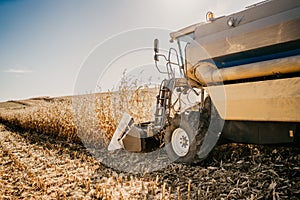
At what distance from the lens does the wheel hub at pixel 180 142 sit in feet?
12.9

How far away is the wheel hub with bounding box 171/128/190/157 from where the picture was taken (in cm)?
393

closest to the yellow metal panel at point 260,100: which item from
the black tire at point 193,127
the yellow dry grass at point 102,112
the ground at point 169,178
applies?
the black tire at point 193,127

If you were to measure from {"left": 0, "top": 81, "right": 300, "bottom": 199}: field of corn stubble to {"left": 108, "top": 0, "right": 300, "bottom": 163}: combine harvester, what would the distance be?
375 millimetres

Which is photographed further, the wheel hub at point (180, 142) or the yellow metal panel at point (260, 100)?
the wheel hub at point (180, 142)

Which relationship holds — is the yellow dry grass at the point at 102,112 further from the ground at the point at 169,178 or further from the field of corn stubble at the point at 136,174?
the ground at the point at 169,178

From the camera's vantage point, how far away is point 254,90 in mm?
3057

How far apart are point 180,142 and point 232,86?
1285mm

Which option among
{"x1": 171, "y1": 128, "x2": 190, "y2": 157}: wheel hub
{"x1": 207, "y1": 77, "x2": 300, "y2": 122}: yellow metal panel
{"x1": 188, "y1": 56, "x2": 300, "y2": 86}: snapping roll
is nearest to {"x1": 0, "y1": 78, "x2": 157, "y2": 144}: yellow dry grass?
{"x1": 171, "y1": 128, "x2": 190, "y2": 157}: wheel hub

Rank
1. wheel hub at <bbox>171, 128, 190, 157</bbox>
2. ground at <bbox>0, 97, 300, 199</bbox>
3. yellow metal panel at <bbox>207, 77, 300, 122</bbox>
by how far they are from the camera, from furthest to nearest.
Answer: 1. wheel hub at <bbox>171, 128, 190, 157</bbox>
2. ground at <bbox>0, 97, 300, 199</bbox>
3. yellow metal panel at <bbox>207, 77, 300, 122</bbox>

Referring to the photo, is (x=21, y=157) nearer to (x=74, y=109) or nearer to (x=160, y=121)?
(x=74, y=109)

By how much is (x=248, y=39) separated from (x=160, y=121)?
80.5 inches

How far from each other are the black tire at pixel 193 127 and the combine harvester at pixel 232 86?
15 millimetres

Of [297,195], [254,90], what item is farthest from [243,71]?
[297,195]

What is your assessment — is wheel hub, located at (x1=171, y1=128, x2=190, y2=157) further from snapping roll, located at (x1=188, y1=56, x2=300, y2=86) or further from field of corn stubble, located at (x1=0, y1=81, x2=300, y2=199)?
snapping roll, located at (x1=188, y1=56, x2=300, y2=86)
